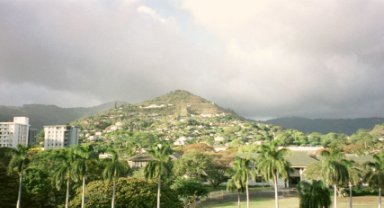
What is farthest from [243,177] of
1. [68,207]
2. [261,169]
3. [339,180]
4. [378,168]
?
[68,207]

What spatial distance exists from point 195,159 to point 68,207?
35.6 m

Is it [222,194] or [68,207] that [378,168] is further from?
[68,207]

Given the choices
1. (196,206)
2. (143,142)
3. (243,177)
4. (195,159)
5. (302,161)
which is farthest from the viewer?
(143,142)

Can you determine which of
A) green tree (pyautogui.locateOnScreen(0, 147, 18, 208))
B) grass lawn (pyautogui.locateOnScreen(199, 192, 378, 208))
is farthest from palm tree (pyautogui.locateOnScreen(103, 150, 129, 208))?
grass lawn (pyautogui.locateOnScreen(199, 192, 378, 208))

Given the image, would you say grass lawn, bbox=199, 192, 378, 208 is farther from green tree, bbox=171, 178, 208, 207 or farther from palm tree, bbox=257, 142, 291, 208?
palm tree, bbox=257, 142, 291, 208

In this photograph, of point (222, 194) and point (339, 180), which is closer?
point (339, 180)

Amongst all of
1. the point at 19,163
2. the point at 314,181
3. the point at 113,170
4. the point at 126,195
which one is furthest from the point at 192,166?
the point at 314,181

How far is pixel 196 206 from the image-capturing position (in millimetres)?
71188

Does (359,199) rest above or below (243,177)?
below

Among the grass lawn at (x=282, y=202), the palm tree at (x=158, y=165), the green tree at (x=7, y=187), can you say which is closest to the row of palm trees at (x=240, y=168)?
the palm tree at (x=158, y=165)

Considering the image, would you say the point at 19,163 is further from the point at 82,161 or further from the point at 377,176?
the point at 377,176

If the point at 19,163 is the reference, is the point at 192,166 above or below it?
below

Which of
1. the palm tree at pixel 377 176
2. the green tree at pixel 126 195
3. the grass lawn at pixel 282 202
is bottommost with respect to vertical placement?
the grass lawn at pixel 282 202

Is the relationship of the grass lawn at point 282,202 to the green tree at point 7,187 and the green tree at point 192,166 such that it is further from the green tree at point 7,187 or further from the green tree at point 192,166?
the green tree at point 7,187
